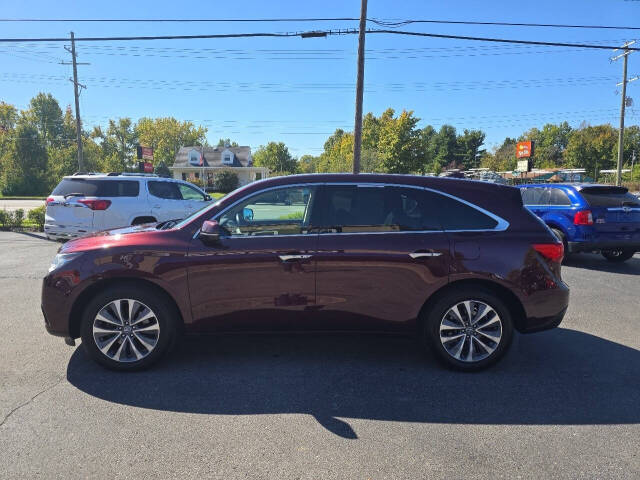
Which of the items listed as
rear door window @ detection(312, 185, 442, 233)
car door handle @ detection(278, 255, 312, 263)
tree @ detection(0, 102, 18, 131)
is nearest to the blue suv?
rear door window @ detection(312, 185, 442, 233)

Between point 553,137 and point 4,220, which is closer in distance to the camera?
point 4,220

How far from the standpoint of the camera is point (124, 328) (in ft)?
12.5

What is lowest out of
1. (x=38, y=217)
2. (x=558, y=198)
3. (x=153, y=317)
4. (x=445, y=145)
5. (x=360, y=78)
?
(x=153, y=317)

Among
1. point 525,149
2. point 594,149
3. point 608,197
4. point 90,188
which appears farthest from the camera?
point 594,149

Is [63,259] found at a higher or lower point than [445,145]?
lower

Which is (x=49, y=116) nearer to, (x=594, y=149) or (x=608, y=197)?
(x=608, y=197)

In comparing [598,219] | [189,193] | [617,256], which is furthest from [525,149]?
[189,193]

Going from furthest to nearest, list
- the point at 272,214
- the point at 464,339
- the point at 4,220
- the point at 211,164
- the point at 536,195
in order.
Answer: the point at 211,164
the point at 4,220
the point at 536,195
the point at 272,214
the point at 464,339

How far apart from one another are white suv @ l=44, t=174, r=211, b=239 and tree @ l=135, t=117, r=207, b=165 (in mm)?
77555

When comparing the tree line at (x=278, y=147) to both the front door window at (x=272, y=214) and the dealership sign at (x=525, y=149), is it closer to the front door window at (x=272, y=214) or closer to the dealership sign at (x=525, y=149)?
the dealership sign at (x=525, y=149)

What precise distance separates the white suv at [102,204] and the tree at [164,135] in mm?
77555

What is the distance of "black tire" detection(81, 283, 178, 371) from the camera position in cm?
376

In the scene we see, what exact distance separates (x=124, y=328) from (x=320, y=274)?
180cm

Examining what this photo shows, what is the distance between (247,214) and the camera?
3.95m
